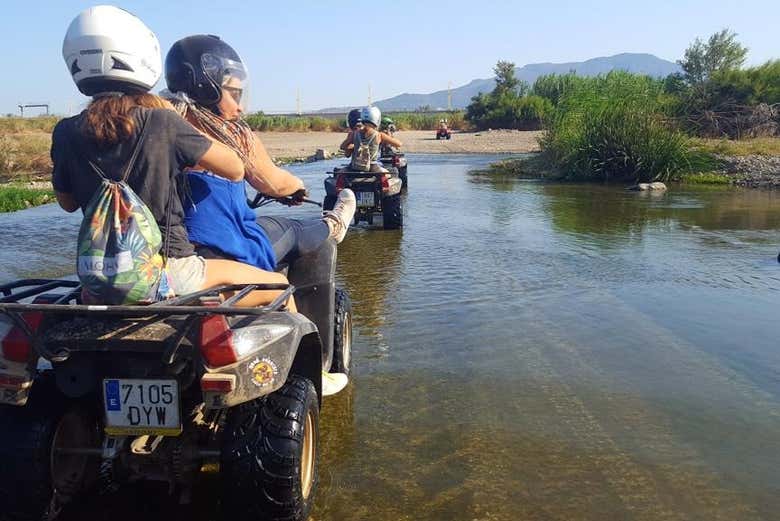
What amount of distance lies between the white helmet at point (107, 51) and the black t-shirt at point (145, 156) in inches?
6.0

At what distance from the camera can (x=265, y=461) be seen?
263cm

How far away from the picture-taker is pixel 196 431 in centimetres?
297

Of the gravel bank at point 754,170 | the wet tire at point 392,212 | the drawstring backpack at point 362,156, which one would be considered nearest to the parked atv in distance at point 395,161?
the drawstring backpack at point 362,156

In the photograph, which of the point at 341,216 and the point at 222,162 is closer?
the point at 222,162

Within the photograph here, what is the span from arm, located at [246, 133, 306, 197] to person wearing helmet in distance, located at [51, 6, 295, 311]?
0.38 m

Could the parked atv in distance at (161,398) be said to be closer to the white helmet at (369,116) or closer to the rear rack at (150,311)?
the rear rack at (150,311)

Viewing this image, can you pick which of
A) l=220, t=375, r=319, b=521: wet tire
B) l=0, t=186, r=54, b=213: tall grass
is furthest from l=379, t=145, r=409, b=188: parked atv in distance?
l=220, t=375, r=319, b=521: wet tire

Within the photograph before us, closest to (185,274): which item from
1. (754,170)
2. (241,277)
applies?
(241,277)

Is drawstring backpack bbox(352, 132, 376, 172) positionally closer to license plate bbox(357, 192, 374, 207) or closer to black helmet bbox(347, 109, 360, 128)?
license plate bbox(357, 192, 374, 207)

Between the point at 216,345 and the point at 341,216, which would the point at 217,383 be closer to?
the point at 216,345

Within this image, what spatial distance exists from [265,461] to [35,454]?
832 mm

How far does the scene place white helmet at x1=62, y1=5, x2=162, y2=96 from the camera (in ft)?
9.05

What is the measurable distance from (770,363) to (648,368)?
0.79m

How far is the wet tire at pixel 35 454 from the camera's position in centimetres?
271
